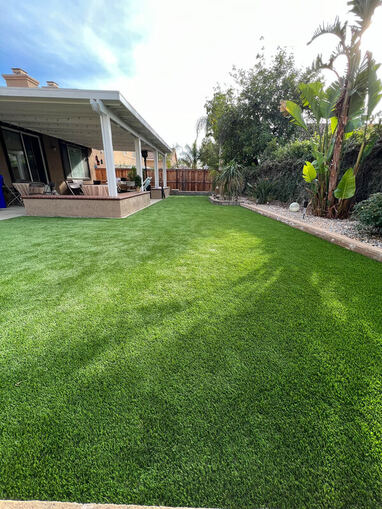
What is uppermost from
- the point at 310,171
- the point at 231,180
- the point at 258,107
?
the point at 258,107

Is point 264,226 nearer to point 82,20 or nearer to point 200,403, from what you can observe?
point 200,403

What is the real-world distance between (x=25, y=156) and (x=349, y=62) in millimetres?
10660

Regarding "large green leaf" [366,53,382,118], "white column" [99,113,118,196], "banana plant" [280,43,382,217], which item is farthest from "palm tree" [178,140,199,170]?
"large green leaf" [366,53,382,118]

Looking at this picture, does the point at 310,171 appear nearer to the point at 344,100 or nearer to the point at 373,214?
the point at 344,100

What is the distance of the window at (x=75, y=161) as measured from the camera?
35.4 ft

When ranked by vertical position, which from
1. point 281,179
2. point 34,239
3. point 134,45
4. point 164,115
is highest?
point 164,115

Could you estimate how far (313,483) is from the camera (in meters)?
0.84

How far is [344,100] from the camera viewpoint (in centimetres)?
502

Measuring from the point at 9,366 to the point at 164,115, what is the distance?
31.6m

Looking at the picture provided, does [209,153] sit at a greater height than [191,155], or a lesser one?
lesser

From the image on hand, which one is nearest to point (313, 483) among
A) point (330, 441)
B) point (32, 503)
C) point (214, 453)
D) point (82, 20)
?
point (330, 441)

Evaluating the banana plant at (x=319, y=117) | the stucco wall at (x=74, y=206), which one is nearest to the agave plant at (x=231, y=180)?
the banana plant at (x=319, y=117)

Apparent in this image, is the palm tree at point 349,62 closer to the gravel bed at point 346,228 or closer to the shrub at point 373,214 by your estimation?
the gravel bed at point 346,228

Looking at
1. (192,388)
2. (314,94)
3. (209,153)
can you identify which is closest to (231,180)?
(314,94)
